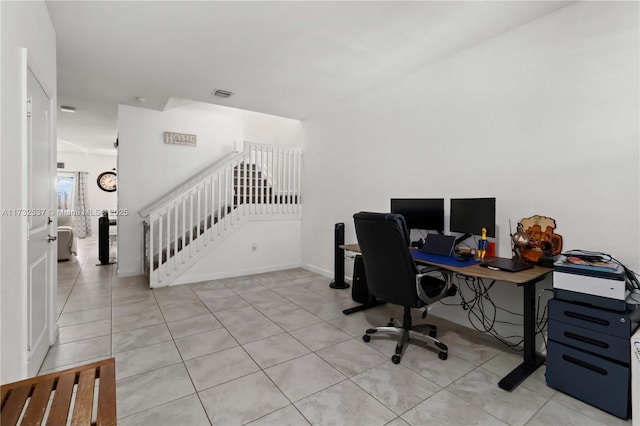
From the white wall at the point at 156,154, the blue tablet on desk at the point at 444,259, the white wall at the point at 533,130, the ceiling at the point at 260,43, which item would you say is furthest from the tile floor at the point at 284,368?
the ceiling at the point at 260,43

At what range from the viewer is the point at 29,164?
1.88 m

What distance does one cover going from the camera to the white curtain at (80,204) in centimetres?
929

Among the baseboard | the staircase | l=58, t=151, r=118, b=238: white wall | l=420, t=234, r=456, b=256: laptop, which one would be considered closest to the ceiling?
the staircase

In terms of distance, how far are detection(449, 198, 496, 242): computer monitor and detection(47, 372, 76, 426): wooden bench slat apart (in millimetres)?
2762

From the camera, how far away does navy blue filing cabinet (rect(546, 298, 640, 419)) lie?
167 cm

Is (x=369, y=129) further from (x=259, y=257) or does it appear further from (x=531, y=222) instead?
(x=259, y=257)

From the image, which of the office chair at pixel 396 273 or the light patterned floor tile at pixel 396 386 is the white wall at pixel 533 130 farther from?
the light patterned floor tile at pixel 396 386

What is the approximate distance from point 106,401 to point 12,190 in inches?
51.7

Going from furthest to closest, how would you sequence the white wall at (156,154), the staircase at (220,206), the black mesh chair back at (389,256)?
the white wall at (156,154)
the staircase at (220,206)
the black mesh chair back at (389,256)

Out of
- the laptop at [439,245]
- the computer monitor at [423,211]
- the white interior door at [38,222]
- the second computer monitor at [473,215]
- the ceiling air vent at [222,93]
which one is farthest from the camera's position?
the ceiling air vent at [222,93]

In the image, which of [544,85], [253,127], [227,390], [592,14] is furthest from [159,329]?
[253,127]

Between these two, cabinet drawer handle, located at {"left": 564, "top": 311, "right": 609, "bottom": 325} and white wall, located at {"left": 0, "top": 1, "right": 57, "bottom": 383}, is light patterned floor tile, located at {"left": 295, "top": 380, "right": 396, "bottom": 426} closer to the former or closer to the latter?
cabinet drawer handle, located at {"left": 564, "top": 311, "right": 609, "bottom": 325}

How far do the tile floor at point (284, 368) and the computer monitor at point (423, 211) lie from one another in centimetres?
101

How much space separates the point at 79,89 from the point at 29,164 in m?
3.01
